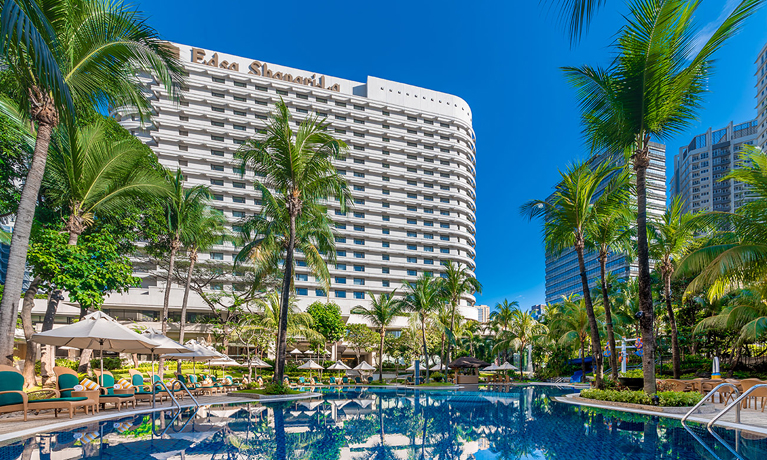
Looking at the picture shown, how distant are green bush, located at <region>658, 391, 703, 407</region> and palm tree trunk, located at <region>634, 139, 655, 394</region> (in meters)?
0.37

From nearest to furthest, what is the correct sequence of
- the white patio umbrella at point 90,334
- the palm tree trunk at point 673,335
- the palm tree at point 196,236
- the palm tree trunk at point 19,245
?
the palm tree trunk at point 19,245, the white patio umbrella at point 90,334, the palm tree trunk at point 673,335, the palm tree at point 196,236

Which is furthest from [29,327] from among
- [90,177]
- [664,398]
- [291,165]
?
[664,398]

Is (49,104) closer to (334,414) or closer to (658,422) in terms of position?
(334,414)

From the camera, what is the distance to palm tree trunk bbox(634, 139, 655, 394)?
14.0 metres

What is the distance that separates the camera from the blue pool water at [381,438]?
26.2ft

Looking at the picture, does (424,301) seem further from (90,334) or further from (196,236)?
(90,334)

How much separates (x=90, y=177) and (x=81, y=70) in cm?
545

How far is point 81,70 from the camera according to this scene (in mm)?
11516

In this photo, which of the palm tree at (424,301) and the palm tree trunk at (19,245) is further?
the palm tree at (424,301)

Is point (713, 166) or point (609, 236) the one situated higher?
point (713, 166)

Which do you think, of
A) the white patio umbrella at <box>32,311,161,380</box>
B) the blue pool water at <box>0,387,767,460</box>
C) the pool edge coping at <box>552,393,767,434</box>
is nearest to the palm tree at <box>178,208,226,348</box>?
the white patio umbrella at <box>32,311,161,380</box>

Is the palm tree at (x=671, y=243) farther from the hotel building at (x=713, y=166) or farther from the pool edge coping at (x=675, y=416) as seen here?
the hotel building at (x=713, y=166)

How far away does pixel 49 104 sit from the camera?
10.9 m

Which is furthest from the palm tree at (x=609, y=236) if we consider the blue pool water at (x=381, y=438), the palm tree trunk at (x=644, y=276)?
the blue pool water at (x=381, y=438)
